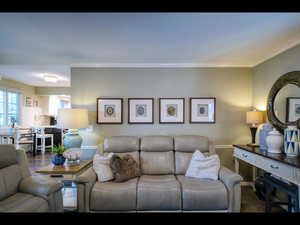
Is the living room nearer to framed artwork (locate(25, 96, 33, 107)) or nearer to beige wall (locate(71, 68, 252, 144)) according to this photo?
beige wall (locate(71, 68, 252, 144))

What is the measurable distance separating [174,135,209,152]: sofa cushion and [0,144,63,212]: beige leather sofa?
1.73 m

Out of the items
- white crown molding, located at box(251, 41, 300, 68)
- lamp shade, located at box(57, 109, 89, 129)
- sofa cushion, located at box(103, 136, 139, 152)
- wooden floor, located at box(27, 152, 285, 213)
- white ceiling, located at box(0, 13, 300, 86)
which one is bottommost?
wooden floor, located at box(27, 152, 285, 213)

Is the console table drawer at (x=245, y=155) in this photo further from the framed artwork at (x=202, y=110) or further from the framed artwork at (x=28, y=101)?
the framed artwork at (x=28, y=101)

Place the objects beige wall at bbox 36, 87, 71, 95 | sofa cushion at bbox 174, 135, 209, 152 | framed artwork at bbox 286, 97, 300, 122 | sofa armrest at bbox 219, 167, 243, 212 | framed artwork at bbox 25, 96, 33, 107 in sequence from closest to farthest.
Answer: sofa armrest at bbox 219, 167, 243, 212, framed artwork at bbox 286, 97, 300, 122, sofa cushion at bbox 174, 135, 209, 152, framed artwork at bbox 25, 96, 33, 107, beige wall at bbox 36, 87, 71, 95

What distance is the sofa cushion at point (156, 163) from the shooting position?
2.73 meters

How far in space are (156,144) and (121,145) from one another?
1.82 feet

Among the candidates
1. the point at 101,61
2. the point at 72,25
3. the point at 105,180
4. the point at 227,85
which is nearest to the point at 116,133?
the point at 105,180

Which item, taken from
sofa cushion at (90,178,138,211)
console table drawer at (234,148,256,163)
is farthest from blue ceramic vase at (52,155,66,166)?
console table drawer at (234,148,256,163)

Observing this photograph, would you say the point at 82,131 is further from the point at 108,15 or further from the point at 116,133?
the point at 108,15

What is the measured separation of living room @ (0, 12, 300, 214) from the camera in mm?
1944

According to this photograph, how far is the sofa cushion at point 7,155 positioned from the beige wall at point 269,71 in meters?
3.69

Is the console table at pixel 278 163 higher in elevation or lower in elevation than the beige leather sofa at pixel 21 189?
higher

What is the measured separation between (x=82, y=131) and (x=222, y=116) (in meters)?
2.60

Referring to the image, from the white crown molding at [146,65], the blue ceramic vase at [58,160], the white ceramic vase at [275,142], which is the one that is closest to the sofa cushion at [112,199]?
the blue ceramic vase at [58,160]
